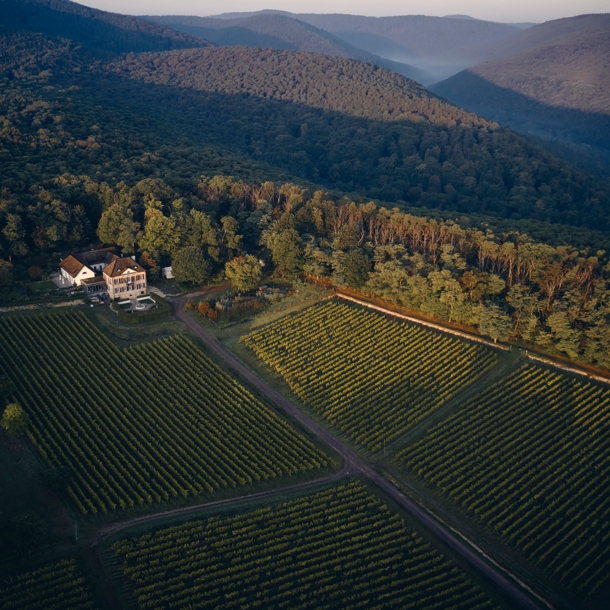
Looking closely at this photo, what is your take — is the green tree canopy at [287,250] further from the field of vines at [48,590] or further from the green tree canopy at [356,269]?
the field of vines at [48,590]

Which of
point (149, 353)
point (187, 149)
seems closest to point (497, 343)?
point (149, 353)

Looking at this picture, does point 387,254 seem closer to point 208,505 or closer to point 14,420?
point 208,505

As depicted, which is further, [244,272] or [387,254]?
[387,254]

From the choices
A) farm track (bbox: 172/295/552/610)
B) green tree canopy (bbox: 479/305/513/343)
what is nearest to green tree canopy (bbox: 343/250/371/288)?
green tree canopy (bbox: 479/305/513/343)

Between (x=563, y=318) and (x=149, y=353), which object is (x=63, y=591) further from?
(x=563, y=318)

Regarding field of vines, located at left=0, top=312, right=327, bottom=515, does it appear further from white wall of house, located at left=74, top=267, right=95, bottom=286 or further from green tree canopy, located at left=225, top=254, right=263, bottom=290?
green tree canopy, located at left=225, top=254, right=263, bottom=290

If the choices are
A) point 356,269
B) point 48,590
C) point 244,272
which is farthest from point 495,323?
point 48,590
